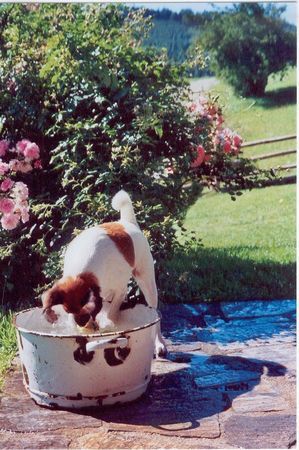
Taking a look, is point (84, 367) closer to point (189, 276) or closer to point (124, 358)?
point (124, 358)

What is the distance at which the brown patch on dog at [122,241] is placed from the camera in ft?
8.82

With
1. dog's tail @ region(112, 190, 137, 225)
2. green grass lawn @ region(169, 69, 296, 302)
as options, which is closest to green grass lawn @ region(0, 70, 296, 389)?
green grass lawn @ region(169, 69, 296, 302)

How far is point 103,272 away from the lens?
2576 mm

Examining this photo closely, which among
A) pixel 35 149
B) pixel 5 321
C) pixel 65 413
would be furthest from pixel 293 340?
pixel 35 149

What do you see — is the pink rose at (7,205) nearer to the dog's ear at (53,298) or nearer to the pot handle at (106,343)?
the dog's ear at (53,298)

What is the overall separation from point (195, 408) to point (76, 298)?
0.71m

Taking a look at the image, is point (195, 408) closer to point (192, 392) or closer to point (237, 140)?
point (192, 392)

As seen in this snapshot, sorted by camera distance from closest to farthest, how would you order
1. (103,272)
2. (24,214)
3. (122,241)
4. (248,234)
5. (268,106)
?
→ (103,272)
(122,241)
(24,214)
(268,106)
(248,234)

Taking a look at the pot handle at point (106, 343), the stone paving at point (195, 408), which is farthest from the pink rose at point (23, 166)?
the pot handle at point (106, 343)

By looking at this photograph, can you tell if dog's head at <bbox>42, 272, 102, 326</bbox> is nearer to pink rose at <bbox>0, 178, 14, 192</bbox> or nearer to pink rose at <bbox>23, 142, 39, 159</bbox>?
pink rose at <bbox>0, 178, 14, 192</bbox>

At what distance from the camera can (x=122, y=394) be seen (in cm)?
247

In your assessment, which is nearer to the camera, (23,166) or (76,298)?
(76,298)

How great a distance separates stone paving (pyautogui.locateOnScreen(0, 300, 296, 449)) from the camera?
7.20 ft

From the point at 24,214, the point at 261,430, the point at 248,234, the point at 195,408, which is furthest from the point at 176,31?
the point at 261,430
